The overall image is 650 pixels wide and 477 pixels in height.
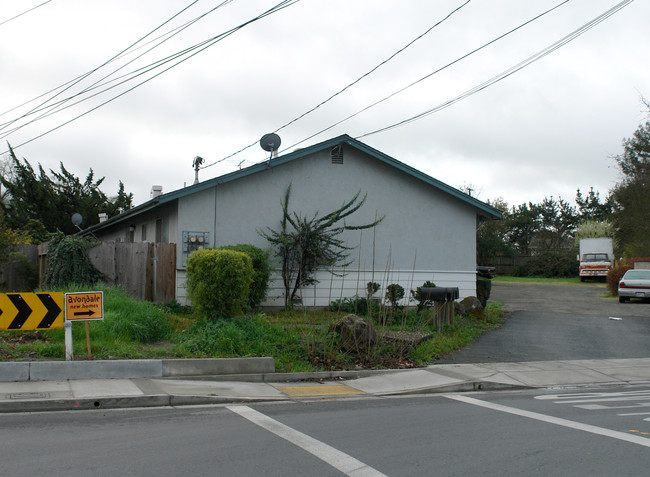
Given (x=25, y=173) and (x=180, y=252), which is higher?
(x=25, y=173)

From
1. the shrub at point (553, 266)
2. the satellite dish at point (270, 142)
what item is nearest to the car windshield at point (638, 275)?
the satellite dish at point (270, 142)

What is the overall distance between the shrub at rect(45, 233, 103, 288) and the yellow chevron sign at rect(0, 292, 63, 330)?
5.13 meters

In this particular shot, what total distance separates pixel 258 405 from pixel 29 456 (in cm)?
365

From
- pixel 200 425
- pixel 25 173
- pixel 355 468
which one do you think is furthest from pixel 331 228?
pixel 25 173

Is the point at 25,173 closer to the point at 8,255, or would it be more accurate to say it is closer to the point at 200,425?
the point at 8,255

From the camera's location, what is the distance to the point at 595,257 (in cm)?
4309

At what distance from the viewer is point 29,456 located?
5973 millimetres

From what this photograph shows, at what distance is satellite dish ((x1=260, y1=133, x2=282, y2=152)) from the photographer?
18.9 m

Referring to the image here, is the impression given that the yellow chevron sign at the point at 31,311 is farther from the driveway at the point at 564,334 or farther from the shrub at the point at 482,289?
the shrub at the point at 482,289

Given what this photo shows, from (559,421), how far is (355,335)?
16.8ft

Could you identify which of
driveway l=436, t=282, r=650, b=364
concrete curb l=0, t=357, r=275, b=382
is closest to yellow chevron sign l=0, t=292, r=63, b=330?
concrete curb l=0, t=357, r=275, b=382

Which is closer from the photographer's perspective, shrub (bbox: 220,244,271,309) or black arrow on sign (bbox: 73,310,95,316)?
black arrow on sign (bbox: 73,310,95,316)

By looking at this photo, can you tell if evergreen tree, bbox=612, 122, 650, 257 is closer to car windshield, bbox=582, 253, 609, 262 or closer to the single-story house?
car windshield, bbox=582, 253, 609, 262

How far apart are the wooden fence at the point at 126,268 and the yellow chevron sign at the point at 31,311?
18.8ft
